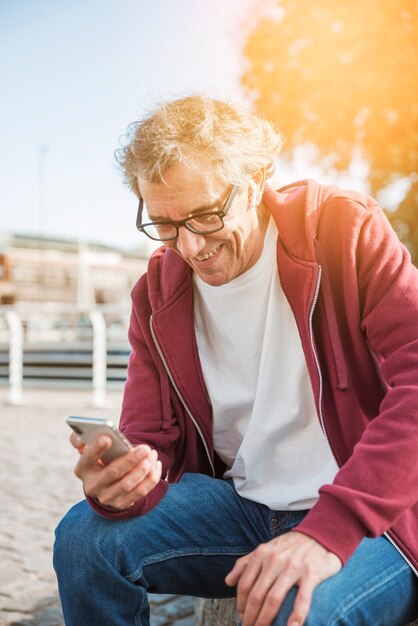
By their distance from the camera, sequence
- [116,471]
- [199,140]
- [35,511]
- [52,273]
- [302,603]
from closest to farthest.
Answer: [302,603] < [116,471] < [199,140] < [35,511] < [52,273]

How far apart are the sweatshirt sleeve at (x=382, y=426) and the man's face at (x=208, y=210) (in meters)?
0.36

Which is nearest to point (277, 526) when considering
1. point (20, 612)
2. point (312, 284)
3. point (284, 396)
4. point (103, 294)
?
point (284, 396)

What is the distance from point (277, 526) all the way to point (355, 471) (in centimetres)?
56

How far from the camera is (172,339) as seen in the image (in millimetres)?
2359

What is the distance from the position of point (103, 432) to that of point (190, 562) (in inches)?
23.1

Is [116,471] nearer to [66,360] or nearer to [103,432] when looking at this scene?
[103,432]

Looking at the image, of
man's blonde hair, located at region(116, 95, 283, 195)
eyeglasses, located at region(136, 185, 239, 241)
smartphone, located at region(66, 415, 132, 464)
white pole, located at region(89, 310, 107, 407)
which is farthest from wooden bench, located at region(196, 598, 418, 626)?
white pole, located at region(89, 310, 107, 407)

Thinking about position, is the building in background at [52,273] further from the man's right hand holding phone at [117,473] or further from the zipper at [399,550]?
the zipper at [399,550]

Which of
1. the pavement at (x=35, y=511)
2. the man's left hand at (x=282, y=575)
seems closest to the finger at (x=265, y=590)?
the man's left hand at (x=282, y=575)

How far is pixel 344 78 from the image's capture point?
12.1 meters

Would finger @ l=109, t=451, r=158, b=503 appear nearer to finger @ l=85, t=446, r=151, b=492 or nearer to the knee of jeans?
finger @ l=85, t=446, r=151, b=492

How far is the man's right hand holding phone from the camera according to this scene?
1.81 m

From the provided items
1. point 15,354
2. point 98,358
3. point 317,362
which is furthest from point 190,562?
point 15,354

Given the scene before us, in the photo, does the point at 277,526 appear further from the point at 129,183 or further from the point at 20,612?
the point at 20,612
